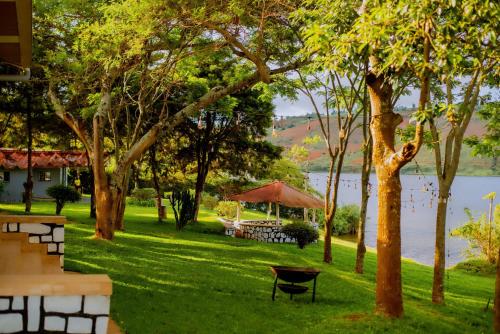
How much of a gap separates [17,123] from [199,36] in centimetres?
1815

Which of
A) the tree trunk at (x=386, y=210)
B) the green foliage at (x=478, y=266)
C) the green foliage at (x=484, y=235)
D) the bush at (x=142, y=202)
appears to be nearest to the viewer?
the tree trunk at (x=386, y=210)

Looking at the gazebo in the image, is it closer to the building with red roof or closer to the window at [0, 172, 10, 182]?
the building with red roof

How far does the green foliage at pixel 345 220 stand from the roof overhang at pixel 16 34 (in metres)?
38.5

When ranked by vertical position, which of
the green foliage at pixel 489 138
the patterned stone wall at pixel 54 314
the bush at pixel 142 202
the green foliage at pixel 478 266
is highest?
the green foliage at pixel 489 138

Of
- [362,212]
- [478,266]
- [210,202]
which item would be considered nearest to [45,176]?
[210,202]

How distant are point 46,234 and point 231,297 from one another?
399cm

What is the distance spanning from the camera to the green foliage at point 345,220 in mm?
44656

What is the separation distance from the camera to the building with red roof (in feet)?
121

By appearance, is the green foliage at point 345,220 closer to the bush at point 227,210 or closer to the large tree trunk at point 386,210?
the bush at point 227,210

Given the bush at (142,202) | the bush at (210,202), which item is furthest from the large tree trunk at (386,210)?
the bush at (210,202)

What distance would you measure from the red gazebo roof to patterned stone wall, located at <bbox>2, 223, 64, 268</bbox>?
2027 centimetres

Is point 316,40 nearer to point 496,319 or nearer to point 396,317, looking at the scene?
point 396,317

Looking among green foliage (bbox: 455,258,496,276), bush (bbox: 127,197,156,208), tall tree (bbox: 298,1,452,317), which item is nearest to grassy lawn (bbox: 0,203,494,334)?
tall tree (bbox: 298,1,452,317)

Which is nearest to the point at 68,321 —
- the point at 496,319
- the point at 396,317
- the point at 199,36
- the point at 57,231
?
the point at 57,231
